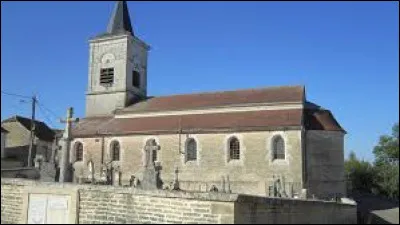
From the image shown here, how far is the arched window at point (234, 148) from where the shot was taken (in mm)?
26141

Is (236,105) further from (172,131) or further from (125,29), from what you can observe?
(125,29)

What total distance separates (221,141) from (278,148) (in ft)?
10.7

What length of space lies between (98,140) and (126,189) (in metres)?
20.0

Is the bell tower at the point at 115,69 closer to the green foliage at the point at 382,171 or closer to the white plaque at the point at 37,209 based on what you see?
the green foliage at the point at 382,171

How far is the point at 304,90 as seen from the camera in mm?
27516

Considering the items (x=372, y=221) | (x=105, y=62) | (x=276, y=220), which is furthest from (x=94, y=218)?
(x=105, y=62)

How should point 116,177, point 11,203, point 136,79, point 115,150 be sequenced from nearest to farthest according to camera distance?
point 11,203, point 116,177, point 115,150, point 136,79

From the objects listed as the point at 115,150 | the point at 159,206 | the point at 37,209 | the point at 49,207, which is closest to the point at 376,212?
the point at 159,206

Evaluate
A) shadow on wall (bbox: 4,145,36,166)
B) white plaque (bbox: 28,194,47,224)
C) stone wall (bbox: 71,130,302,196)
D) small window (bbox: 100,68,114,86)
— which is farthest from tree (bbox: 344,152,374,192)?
white plaque (bbox: 28,194,47,224)

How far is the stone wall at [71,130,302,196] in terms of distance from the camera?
24.7 metres

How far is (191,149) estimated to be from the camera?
27.4m

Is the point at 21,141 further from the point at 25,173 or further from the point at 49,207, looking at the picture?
the point at 49,207

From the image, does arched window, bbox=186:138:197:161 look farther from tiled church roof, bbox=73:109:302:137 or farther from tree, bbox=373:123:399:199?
tree, bbox=373:123:399:199

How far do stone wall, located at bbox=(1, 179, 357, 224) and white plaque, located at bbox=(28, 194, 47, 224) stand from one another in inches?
8.6
